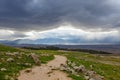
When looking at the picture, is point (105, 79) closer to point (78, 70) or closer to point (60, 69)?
point (78, 70)

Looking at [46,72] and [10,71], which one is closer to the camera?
[10,71]

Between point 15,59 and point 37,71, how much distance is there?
10649mm

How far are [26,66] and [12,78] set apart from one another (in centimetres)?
1198

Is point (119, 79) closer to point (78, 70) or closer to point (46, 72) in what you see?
point (78, 70)

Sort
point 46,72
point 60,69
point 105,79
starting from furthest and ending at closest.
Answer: point 105,79
point 60,69
point 46,72

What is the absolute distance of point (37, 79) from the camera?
36.0 metres

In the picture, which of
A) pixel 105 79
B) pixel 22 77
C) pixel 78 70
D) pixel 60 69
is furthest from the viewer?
pixel 105 79

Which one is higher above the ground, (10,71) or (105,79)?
(10,71)

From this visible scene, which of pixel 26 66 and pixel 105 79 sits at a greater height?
pixel 26 66

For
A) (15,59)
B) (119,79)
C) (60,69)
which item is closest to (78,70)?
(60,69)

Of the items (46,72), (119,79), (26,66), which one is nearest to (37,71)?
(46,72)

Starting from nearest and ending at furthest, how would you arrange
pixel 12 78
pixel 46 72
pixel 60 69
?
pixel 12 78 < pixel 46 72 < pixel 60 69

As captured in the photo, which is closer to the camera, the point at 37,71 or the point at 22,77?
the point at 22,77

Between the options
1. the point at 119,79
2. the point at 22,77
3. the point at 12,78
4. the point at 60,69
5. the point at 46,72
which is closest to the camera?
the point at 12,78
